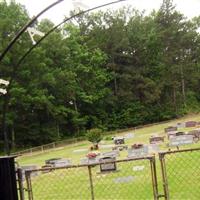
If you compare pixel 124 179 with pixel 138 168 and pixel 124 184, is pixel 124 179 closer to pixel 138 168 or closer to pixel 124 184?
pixel 124 184

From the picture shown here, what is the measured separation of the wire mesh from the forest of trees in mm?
26318

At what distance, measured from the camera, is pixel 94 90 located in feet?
197

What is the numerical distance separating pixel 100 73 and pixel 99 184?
1728 inches

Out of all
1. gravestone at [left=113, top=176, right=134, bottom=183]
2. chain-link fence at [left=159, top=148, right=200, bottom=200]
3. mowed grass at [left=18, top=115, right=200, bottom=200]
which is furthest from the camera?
gravestone at [left=113, top=176, right=134, bottom=183]

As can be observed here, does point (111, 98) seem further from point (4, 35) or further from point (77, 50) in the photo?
point (4, 35)

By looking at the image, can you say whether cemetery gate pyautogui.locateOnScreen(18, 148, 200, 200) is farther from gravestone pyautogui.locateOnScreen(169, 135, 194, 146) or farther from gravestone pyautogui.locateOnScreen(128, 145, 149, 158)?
gravestone pyautogui.locateOnScreen(169, 135, 194, 146)

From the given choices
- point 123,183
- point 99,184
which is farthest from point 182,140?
point 123,183

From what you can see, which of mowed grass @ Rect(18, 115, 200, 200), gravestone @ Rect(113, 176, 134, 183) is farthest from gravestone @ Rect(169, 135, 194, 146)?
gravestone @ Rect(113, 176, 134, 183)

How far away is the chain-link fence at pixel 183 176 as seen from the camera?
12.8 meters

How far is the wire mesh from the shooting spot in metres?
14.3

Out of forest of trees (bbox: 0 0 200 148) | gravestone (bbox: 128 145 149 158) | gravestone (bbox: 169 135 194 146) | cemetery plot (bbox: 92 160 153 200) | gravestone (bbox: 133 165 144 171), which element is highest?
forest of trees (bbox: 0 0 200 148)

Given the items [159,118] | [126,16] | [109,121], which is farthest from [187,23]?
[109,121]

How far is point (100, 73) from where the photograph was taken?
2389 inches

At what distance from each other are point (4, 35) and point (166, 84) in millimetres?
27902
